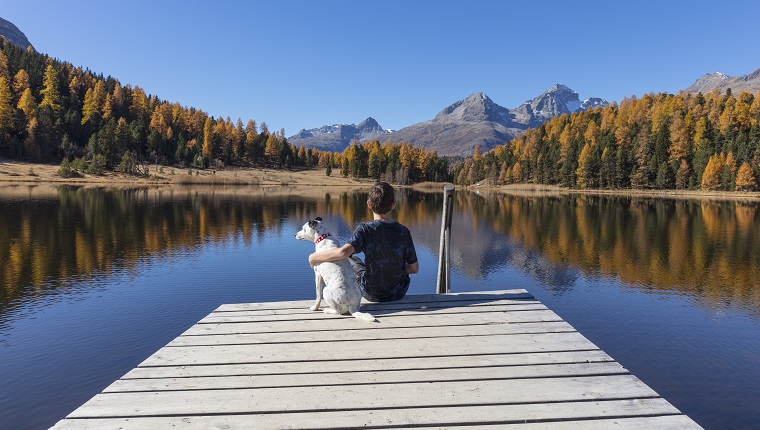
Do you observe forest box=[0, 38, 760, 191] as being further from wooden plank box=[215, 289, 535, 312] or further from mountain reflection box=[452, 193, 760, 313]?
wooden plank box=[215, 289, 535, 312]

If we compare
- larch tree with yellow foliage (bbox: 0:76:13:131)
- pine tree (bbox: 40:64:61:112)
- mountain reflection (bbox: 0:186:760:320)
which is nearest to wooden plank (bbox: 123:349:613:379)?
mountain reflection (bbox: 0:186:760:320)

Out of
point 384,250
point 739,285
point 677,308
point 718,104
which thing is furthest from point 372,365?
point 718,104

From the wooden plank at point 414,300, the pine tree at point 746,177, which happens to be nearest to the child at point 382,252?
the wooden plank at point 414,300

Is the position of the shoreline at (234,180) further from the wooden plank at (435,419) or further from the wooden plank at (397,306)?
the wooden plank at (435,419)

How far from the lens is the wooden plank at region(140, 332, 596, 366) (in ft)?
18.4

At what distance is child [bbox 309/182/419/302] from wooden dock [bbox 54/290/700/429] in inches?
35.9

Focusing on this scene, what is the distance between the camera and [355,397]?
4.57m

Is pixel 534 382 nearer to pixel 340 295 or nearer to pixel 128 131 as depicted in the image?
pixel 340 295

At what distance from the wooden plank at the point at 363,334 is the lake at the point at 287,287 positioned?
5.30 meters

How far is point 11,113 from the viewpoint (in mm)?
125875

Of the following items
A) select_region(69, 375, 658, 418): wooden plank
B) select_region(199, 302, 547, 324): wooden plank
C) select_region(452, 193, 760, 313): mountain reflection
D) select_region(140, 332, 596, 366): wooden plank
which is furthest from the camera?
select_region(452, 193, 760, 313): mountain reflection

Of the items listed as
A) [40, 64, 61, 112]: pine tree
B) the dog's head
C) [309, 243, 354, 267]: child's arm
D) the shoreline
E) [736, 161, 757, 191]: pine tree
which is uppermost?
[40, 64, 61, 112]: pine tree

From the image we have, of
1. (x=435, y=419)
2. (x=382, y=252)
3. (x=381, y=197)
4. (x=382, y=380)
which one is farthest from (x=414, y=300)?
(x=435, y=419)

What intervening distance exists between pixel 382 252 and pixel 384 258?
0.38 feet
